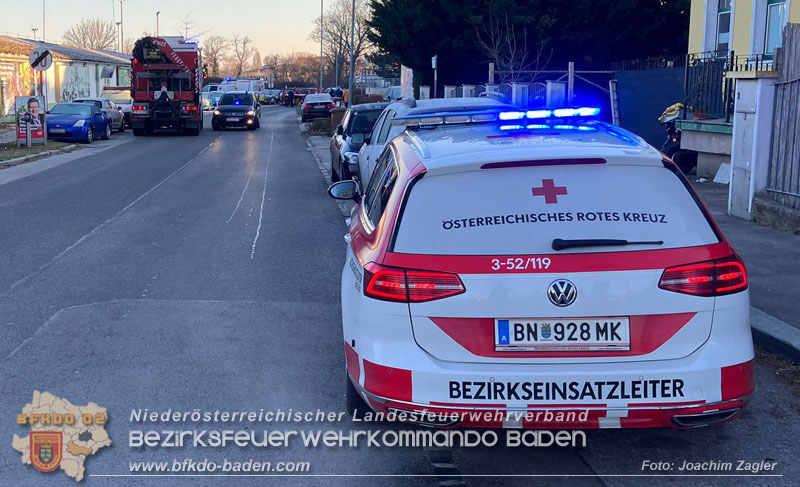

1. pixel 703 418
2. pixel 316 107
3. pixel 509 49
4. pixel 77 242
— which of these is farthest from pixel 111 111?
pixel 703 418

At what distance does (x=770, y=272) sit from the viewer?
8641 millimetres

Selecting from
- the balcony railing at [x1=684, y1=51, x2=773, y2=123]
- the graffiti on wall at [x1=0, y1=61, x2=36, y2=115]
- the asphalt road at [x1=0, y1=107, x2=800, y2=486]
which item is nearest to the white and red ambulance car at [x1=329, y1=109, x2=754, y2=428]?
Result: the asphalt road at [x1=0, y1=107, x2=800, y2=486]

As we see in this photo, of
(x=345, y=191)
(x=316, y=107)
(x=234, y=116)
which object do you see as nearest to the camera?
(x=345, y=191)

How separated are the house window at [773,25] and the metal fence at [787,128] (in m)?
7.29

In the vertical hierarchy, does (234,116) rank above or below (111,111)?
below

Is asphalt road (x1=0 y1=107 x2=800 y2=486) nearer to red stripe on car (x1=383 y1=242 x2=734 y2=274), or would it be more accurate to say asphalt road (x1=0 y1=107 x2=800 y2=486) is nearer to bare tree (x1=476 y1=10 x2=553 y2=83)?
red stripe on car (x1=383 y1=242 x2=734 y2=274)

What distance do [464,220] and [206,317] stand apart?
378 centimetres

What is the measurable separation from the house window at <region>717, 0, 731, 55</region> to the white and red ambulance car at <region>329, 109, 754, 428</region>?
17.9 m

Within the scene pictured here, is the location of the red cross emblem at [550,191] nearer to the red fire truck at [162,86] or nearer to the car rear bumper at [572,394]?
the car rear bumper at [572,394]

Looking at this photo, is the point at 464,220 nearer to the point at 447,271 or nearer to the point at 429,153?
the point at 447,271

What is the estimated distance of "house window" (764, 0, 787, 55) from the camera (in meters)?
17.8

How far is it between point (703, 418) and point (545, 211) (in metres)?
1.18

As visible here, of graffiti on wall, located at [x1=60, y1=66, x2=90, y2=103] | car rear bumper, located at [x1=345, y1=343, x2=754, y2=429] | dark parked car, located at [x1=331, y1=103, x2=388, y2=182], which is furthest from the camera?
graffiti on wall, located at [x1=60, y1=66, x2=90, y2=103]

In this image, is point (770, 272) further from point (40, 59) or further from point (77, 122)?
point (77, 122)
